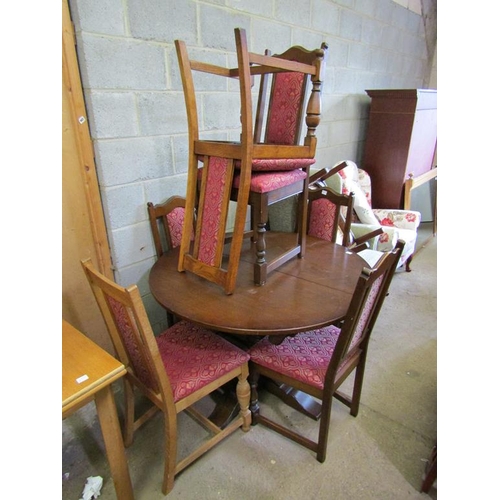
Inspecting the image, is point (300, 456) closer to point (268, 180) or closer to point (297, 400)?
point (297, 400)

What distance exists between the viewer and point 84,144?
4.81ft

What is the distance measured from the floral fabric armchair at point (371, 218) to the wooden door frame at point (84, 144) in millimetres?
1575

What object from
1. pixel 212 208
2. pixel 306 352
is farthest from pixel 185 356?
pixel 212 208

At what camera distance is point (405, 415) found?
1.67 metres

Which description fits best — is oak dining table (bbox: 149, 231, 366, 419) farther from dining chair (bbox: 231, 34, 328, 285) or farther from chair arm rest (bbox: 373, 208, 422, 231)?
chair arm rest (bbox: 373, 208, 422, 231)

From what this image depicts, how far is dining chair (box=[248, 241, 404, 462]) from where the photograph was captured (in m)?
1.19

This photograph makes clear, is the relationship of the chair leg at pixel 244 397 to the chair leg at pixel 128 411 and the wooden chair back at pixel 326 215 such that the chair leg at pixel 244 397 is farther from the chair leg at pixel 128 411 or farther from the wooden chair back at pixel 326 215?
the wooden chair back at pixel 326 215

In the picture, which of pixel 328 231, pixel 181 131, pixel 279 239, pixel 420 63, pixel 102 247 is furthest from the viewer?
pixel 420 63

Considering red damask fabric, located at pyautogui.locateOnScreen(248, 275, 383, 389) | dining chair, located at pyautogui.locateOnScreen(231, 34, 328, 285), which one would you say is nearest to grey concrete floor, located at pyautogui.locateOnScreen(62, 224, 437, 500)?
red damask fabric, located at pyautogui.locateOnScreen(248, 275, 383, 389)

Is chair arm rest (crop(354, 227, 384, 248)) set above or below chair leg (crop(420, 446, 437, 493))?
above

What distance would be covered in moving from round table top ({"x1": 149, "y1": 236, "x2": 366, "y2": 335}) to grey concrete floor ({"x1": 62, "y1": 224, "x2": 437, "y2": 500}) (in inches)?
26.0

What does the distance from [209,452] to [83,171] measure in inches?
52.0
